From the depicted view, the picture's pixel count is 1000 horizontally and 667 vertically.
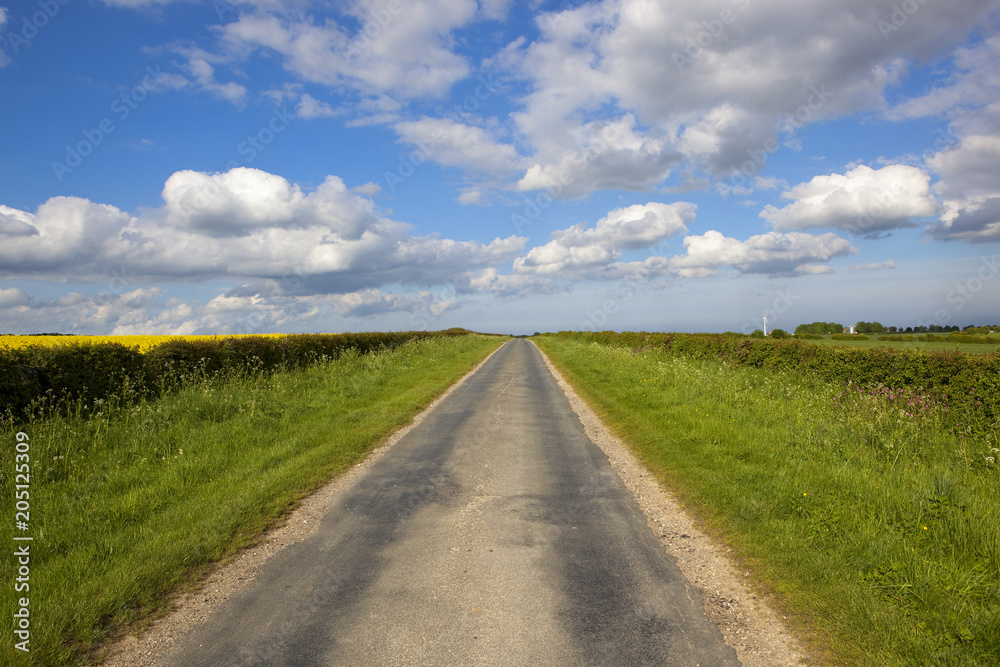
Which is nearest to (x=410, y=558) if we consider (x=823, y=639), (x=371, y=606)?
(x=371, y=606)

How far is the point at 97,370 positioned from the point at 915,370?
58.3 feet

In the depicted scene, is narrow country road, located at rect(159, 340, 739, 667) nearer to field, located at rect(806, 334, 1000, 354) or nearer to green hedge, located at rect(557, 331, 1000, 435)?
green hedge, located at rect(557, 331, 1000, 435)

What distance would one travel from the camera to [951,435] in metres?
8.32

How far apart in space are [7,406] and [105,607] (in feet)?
24.5

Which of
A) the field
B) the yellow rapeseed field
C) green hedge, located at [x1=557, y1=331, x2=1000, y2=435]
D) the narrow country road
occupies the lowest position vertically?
the narrow country road

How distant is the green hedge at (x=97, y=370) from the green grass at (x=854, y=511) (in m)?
11.3

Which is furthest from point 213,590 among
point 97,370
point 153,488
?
point 97,370

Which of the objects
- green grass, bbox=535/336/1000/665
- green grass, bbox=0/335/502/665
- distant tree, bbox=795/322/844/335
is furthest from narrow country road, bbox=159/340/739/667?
distant tree, bbox=795/322/844/335

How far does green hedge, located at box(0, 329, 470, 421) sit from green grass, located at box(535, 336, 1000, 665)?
11328 millimetres

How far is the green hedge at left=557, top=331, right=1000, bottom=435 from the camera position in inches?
336

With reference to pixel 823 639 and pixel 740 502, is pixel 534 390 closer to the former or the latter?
pixel 740 502

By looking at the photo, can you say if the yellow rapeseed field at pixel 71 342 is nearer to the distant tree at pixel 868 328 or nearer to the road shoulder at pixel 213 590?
the road shoulder at pixel 213 590

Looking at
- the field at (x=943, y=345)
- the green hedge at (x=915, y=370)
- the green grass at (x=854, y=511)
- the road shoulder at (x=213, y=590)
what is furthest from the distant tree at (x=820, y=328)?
the road shoulder at (x=213, y=590)

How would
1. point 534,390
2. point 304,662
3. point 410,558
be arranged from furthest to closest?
point 534,390 → point 410,558 → point 304,662
